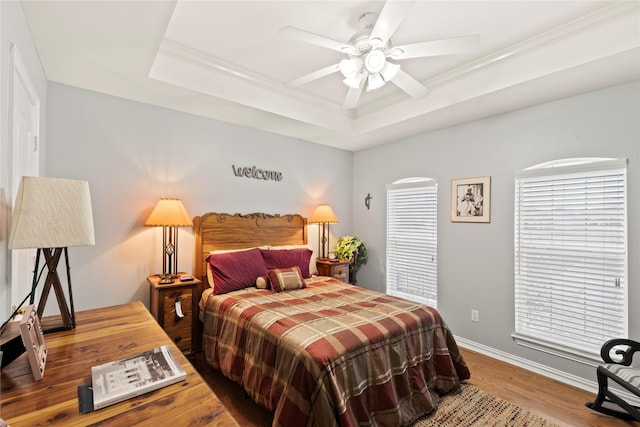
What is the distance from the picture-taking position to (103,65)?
7.55 ft

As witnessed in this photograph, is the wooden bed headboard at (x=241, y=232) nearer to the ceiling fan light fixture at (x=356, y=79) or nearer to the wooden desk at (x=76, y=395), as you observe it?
the wooden desk at (x=76, y=395)

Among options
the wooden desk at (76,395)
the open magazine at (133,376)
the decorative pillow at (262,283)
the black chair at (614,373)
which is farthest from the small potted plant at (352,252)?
the open magazine at (133,376)

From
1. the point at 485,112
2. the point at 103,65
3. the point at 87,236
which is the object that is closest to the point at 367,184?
the point at 485,112

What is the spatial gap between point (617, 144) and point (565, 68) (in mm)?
831

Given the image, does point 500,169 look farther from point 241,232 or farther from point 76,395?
point 76,395

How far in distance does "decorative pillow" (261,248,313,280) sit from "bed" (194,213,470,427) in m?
0.11

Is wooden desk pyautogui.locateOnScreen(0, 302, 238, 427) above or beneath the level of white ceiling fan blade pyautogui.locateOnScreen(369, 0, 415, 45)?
beneath

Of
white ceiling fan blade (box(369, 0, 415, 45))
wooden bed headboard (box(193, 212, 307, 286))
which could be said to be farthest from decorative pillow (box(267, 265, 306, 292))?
white ceiling fan blade (box(369, 0, 415, 45))

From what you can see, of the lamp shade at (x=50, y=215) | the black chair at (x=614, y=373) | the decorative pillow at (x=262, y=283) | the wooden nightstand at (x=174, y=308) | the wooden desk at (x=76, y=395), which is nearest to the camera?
the wooden desk at (x=76, y=395)

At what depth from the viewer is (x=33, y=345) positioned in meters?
1.07

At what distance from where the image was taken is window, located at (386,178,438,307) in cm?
382

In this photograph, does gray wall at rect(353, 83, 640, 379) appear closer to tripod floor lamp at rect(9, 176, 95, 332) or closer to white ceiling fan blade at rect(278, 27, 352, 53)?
white ceiling fan blade at rect(278, 27, 352, 53)

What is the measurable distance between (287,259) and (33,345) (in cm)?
254

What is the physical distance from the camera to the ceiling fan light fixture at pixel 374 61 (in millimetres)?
1924
